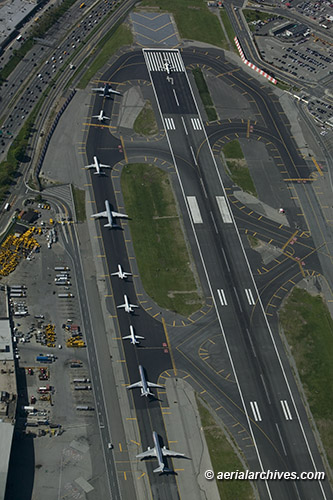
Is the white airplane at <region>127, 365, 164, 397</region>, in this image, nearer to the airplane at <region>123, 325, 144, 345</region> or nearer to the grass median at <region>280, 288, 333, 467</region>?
the airplane at <region>123, 325, 144, 345</region>

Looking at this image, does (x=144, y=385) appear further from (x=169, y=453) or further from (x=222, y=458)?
(x=222, y=458)

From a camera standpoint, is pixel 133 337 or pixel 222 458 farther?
pixel 133 337

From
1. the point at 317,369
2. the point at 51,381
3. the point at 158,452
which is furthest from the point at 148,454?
the point at 317,369

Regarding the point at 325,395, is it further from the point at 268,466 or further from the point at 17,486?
the point at 17,486

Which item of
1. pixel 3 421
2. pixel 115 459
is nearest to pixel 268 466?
pixel 115 459

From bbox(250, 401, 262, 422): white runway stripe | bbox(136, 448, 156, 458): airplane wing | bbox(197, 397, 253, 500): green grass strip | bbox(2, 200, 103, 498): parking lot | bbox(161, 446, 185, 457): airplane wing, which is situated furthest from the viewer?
→ bbox(250, 401, 262, 422): white runway stripe

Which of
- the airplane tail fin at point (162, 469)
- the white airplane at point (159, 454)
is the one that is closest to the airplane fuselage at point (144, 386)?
the white airplane at point (159, 454)

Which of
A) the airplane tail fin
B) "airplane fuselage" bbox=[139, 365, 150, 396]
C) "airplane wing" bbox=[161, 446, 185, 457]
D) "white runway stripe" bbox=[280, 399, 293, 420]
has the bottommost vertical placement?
the airplane tail fin

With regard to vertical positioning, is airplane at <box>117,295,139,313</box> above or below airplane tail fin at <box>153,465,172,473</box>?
above

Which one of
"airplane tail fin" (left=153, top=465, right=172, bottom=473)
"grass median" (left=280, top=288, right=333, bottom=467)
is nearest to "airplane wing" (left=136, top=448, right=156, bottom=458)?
"airplane tail fin" (left=153, top=465, right=172, bottom=473)
